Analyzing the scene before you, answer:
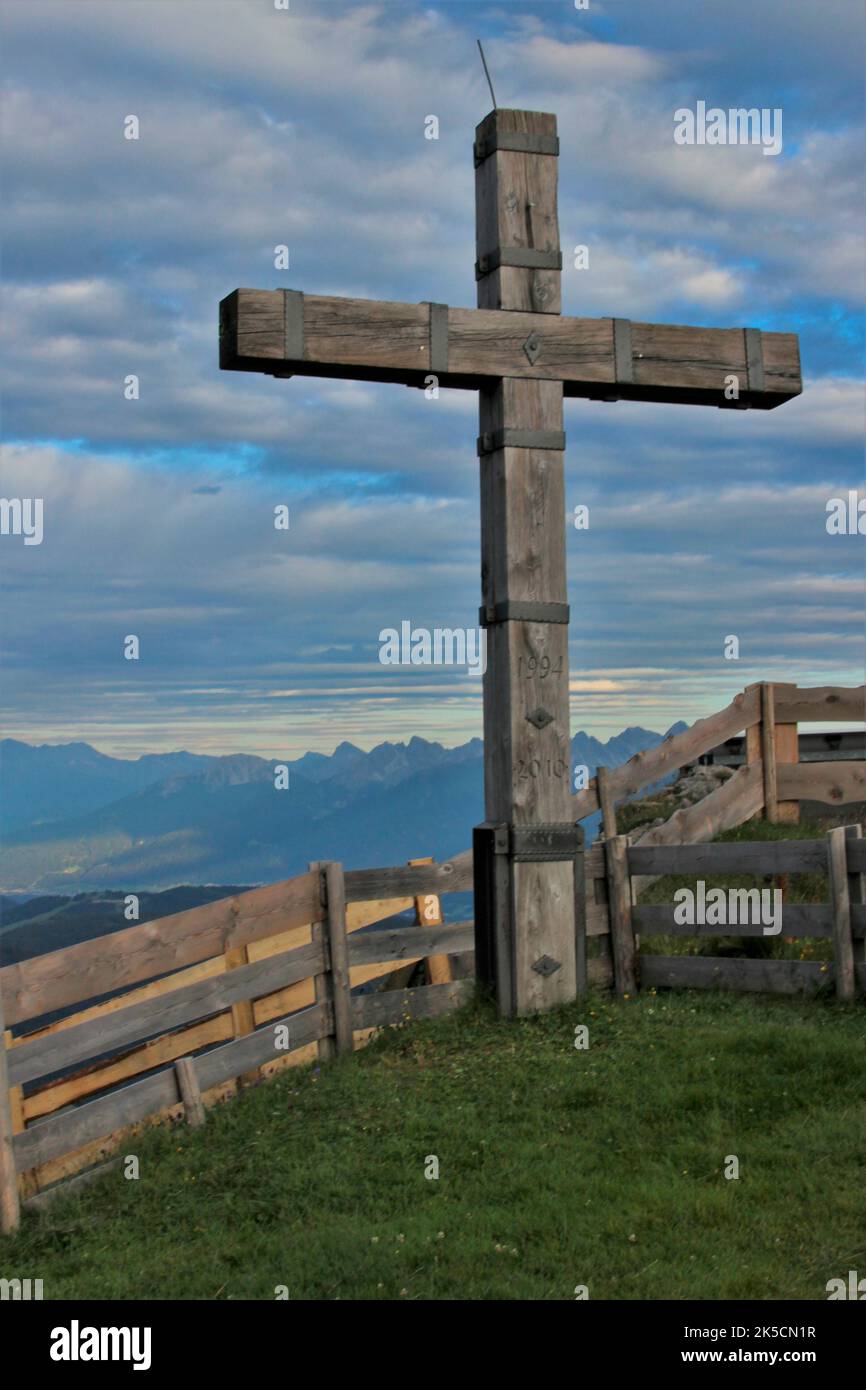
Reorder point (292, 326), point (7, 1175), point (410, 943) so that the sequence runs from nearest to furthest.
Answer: point (7, 1175) → point (292, 326) → point (410, 943)

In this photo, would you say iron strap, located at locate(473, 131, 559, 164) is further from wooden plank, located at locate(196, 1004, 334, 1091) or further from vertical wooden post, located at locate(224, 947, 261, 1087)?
wooden plank, located at locate(196, 1004, 334, 1091)

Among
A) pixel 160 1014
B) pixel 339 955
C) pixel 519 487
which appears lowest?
pixel 160 1014

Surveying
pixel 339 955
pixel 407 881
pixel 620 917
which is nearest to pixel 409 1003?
pixel 339 955

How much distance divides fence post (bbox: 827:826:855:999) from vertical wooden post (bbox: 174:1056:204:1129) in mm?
4741

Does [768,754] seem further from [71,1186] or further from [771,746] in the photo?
[71,1186]

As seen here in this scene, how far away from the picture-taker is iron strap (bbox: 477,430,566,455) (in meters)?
10.3

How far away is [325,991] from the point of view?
10.4m

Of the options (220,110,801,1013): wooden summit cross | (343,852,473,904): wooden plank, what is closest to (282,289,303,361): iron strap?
(220,110,801,1013): wooden summit cross

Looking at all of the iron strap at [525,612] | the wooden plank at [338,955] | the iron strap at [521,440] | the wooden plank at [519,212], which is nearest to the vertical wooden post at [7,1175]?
the wooden plank at [338,955]

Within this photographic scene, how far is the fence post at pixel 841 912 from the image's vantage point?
32.6ft

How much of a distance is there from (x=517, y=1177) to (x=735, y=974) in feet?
12.8

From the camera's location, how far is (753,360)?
11.3 m

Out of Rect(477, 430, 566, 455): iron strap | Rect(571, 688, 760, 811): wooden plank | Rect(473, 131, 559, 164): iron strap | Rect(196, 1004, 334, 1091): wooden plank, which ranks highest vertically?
Rect(473, 131, 559, 164): iron strap

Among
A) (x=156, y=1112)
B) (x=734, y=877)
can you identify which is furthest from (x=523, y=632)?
(x=734, y=877)
